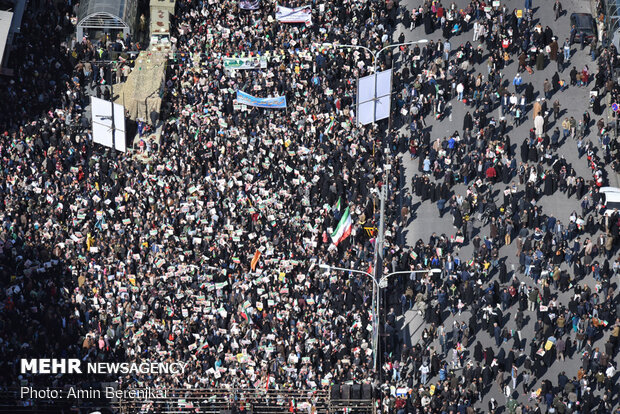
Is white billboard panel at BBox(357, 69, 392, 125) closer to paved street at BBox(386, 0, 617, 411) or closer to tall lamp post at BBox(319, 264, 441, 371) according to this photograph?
paved street at BBox(386, 0, 617, 411)

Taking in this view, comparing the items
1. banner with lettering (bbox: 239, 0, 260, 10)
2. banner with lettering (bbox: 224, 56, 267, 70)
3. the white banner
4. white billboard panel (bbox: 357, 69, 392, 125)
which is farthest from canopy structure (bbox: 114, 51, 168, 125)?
white billboard panel (bbox: 357, 69, 392, 125)

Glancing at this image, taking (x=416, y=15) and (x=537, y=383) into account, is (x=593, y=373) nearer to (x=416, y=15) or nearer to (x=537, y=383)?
(x=537, y=383)

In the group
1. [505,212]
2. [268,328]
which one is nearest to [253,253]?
[268,328]

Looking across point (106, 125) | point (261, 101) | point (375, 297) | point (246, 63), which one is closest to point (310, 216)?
point (375, 297)

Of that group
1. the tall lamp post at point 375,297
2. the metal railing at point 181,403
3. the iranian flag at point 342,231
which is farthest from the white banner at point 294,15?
the metal railing at point 181,403

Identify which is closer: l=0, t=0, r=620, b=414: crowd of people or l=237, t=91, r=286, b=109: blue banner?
l=0, t=0, r=620, b=414: crowd of people
